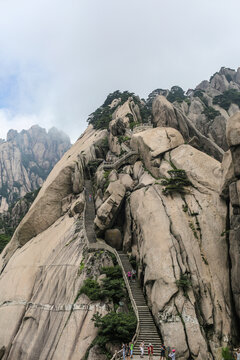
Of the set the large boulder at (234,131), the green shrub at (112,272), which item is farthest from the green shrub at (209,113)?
the green shrub at (112,272)

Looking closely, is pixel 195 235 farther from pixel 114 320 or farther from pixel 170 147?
pixel 170 147

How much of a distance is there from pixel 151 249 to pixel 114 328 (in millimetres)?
7614

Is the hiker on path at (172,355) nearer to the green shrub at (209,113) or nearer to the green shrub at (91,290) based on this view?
the green shrub at (91,290)

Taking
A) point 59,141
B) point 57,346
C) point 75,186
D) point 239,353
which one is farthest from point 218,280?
point 59,141

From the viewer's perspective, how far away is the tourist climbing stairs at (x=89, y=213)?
109ft

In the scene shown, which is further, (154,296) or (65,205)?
(65,205)

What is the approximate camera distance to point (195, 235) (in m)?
26.9

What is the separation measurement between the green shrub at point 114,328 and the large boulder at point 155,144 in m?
17.5

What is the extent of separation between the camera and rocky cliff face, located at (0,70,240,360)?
22.4m

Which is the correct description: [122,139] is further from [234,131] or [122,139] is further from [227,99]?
[227,99]

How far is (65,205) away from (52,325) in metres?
19.9

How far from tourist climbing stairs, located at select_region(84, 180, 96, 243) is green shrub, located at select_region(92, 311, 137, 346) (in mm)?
10756

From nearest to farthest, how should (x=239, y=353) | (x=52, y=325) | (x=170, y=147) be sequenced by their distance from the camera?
(x=239, y=353) < (x=52, y=325) < (x=170, y=147)

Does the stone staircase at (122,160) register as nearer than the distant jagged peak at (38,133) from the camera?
Yes
